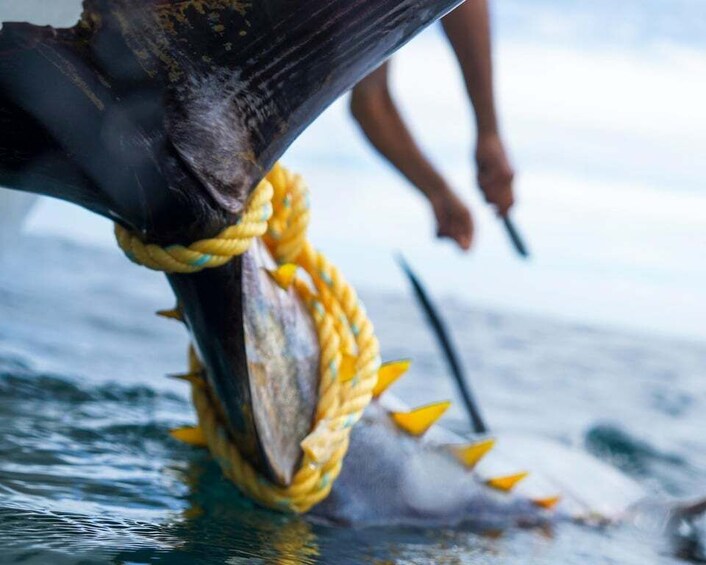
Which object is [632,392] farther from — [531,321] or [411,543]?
[531,321]

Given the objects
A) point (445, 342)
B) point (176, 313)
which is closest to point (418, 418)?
point (176, 313)

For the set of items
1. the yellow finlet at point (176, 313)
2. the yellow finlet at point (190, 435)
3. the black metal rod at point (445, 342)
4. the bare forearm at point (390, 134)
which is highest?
the bare forearm at point (390, 134)

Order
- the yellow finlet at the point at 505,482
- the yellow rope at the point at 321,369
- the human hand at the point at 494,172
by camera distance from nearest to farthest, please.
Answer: the yellow rope at the point at 321,369
the yellow finlet at the point at 505,482
the human hand at the point at 494,172

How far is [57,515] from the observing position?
4.33ft

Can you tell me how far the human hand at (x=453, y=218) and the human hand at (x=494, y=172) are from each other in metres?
0.22

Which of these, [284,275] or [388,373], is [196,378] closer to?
[284,275]

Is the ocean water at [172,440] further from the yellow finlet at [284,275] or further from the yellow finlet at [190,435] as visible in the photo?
the yellow finlet at [284,275]

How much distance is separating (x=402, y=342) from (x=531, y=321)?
410 centimetres

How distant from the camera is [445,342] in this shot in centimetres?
255

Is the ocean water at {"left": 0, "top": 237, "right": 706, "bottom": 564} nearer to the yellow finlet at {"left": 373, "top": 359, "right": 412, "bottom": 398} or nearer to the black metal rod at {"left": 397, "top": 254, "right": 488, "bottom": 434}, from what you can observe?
the yellow finlet at {"left": 373, "top": 359, "right": 412, "bottom": 398}

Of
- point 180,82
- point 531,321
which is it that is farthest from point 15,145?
point 531,321

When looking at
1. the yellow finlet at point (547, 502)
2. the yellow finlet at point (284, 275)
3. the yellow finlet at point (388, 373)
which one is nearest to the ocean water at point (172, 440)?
the yellow finlet at point (547, 502)

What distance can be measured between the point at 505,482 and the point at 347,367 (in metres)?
0.53

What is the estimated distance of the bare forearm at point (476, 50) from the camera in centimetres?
171
